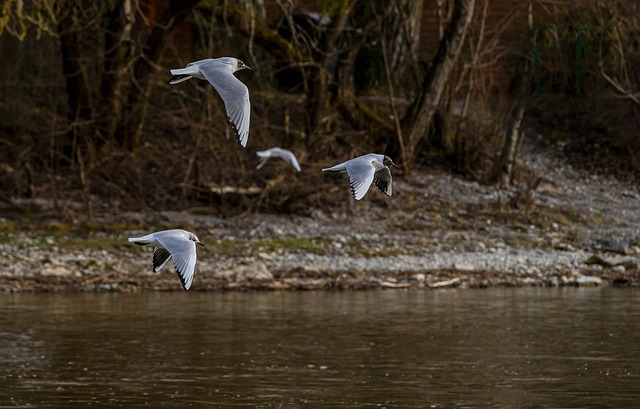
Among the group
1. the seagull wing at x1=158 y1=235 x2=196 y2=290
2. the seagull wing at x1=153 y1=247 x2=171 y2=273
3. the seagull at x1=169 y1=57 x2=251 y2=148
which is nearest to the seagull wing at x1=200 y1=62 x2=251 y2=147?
the seagull at x1=169 y1=57 x2=251 y2=148

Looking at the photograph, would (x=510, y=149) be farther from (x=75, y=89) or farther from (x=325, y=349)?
(x=325, y=349)

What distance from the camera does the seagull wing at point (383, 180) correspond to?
10.7 meters

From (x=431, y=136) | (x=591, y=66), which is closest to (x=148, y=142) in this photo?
(x=431, y=136)

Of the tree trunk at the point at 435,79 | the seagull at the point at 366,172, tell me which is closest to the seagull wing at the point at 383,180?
the seagull at the point at 366,172

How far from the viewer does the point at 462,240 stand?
67.3 feet

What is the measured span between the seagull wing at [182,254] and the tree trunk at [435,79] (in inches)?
553

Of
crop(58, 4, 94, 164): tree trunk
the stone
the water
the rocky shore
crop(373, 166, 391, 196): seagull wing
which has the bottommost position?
the water

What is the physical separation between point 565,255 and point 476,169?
4661mm

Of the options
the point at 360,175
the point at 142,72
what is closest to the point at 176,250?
the point at 360,175

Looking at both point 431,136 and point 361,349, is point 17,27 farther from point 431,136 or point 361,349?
point 361,349

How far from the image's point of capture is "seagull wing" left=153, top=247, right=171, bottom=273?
9.79 meters

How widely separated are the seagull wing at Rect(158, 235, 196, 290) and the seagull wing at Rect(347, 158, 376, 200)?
Result: 1.22 m

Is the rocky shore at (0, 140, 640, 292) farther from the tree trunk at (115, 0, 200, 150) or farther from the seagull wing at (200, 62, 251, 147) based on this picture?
the seagull wing at (200, 62, 251, 147)

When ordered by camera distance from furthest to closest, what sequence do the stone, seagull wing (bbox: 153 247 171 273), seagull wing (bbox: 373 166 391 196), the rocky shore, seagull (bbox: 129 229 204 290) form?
the stone < the rocky shore < seagull wing (bbox: 373 166 391 196) < seagull wing (bbox: 153 247 171 273) < seagull (bbox: 129 229 204 290)
